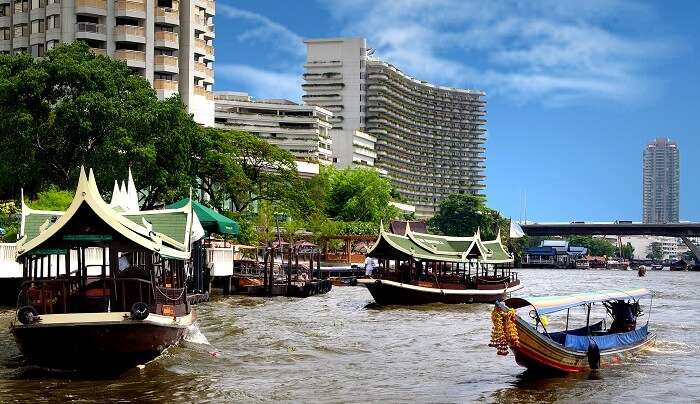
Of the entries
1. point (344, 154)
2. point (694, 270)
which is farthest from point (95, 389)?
point (694, 270)

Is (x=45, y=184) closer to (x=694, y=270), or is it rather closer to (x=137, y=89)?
(x=137, y=89)

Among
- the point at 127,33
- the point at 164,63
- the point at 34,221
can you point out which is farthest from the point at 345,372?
the point at 127,33

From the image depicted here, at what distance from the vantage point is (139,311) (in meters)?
20.6

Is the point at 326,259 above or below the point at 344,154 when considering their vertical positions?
below

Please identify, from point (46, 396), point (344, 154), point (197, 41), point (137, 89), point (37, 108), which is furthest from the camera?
point (344, 154)

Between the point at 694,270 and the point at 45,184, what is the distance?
132750 mm

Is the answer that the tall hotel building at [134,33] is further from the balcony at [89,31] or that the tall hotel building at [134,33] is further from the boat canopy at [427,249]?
the boat canopy at [427,249]

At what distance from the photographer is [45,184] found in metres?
50.8

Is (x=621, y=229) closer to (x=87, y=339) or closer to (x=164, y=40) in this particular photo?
(x=164, y=40)

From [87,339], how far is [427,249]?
97.4 feet

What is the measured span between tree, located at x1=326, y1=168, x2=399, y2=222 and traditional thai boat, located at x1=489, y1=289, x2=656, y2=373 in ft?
224

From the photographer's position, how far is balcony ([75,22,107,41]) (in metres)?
67.5

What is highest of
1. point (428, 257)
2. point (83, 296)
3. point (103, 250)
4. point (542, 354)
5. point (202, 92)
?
point (202, 92)

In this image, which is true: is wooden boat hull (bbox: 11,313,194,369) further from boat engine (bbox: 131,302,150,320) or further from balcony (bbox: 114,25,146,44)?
balcony (bbox: 114,25,146,44)
